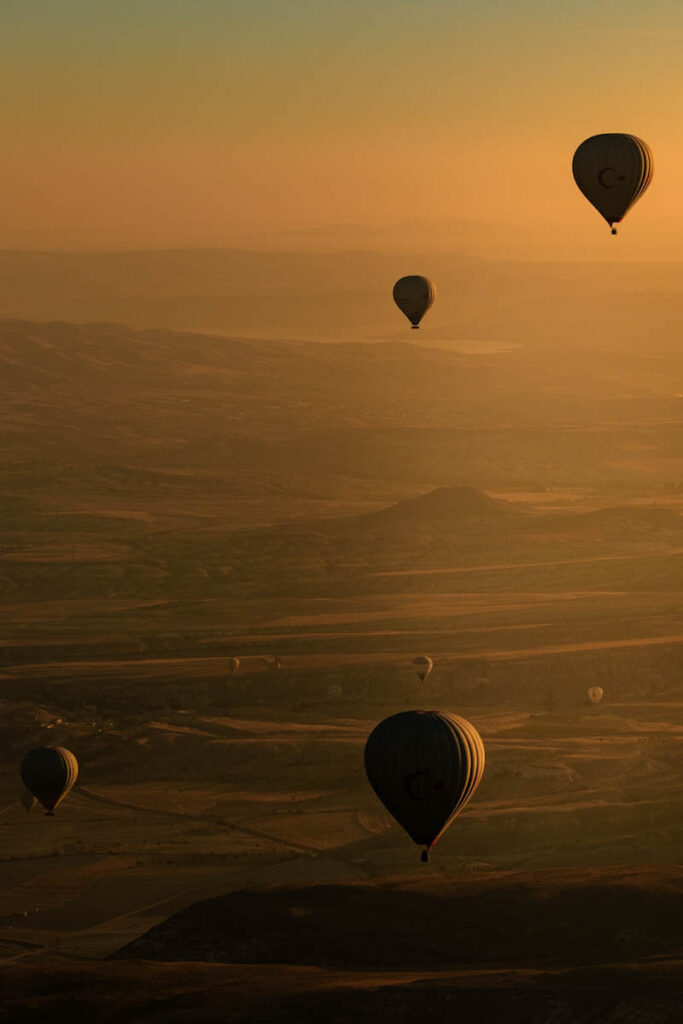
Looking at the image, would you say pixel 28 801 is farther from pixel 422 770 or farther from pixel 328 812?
pixel 422 770

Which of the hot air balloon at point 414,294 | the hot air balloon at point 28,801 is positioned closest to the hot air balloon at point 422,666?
the hot air balloon at point 414,294

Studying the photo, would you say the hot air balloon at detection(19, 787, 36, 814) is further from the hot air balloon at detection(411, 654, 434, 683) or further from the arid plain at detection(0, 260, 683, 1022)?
the hot air balloon at detection(411, 654, 434, 683)

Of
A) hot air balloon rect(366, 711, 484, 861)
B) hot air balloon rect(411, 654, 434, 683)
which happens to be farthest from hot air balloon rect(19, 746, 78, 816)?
hot air balloon rect(411, 654, 434, 683)

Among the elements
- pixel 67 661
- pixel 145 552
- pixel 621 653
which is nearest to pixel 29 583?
pixel 145 552

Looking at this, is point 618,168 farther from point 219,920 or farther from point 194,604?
point 194,604

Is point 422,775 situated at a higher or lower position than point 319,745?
lower

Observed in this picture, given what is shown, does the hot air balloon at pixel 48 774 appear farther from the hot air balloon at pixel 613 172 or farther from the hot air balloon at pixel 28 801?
the hot air balloon at pixel 613 172
